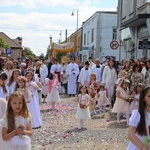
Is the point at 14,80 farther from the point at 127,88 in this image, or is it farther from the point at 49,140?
the point at 127,88

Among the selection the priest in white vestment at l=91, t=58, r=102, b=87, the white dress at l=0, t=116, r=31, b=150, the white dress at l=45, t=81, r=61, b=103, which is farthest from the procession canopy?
the white dress at l=0, t=116, r=31, b=150

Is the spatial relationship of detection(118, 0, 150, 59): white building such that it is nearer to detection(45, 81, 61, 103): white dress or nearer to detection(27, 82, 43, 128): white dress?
detection(45, 81, 61, 103): white dress

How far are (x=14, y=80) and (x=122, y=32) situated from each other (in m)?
19.5

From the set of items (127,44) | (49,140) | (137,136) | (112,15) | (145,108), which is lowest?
(49,140)

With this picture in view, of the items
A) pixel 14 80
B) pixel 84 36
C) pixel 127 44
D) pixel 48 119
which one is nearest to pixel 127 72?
pixel 48 119

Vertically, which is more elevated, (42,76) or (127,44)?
(127,44)

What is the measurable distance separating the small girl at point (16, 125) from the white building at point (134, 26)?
13.8 m

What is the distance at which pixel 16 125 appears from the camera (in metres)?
4.76

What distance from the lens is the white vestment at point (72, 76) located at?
19.3 metres

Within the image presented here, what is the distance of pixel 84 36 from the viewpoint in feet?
181

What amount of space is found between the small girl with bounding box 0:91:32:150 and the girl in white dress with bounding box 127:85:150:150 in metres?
1.40

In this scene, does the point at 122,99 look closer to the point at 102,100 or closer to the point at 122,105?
the point at 122,105

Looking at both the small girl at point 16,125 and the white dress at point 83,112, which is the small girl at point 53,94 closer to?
the white dress at point 83,112

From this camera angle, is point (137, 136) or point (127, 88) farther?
point (127, 88)
